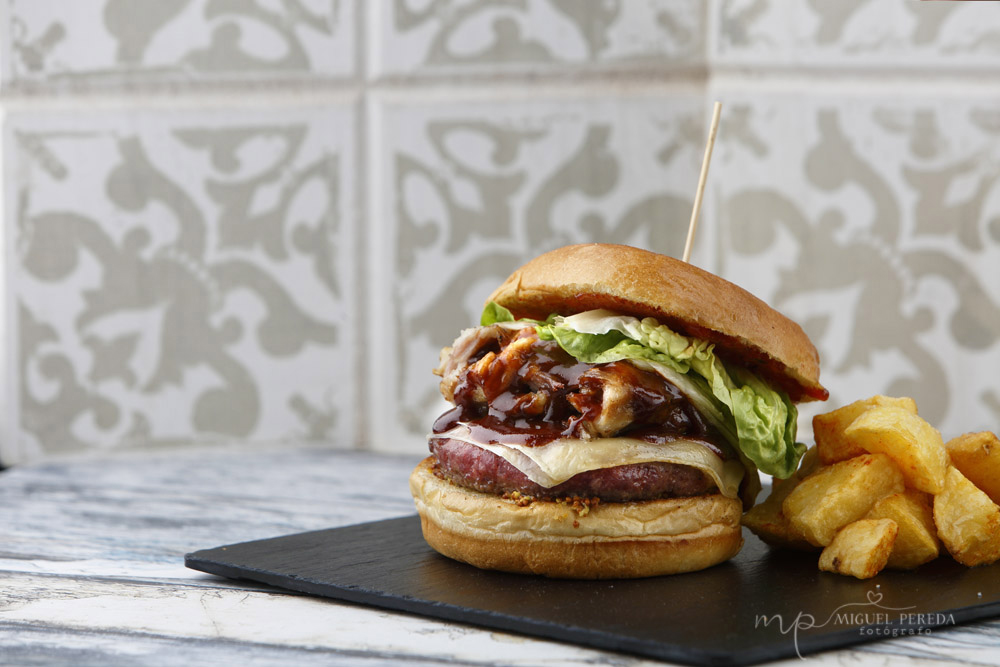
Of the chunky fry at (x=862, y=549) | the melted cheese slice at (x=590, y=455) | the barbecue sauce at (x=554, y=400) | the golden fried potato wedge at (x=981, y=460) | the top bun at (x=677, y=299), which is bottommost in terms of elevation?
the chunky fry at (x=862, y=549)

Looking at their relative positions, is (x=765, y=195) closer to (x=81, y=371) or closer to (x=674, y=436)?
(x=674, y=436)

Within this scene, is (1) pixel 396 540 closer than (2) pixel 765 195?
Yes

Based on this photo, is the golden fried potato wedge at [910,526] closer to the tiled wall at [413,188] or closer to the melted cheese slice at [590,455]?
the melted cheese slice at [590,455]

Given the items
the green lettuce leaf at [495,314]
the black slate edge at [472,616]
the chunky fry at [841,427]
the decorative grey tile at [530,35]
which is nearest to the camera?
the black slate edge at [472,616]

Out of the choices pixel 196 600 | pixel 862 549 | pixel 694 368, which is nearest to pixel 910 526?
pixel 862 549

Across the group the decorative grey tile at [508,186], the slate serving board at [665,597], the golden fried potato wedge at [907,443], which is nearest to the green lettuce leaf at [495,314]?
the slate serving board at [665,597]

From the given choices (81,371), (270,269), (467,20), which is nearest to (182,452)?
(81,371)

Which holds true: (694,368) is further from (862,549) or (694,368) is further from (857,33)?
(857,33)
